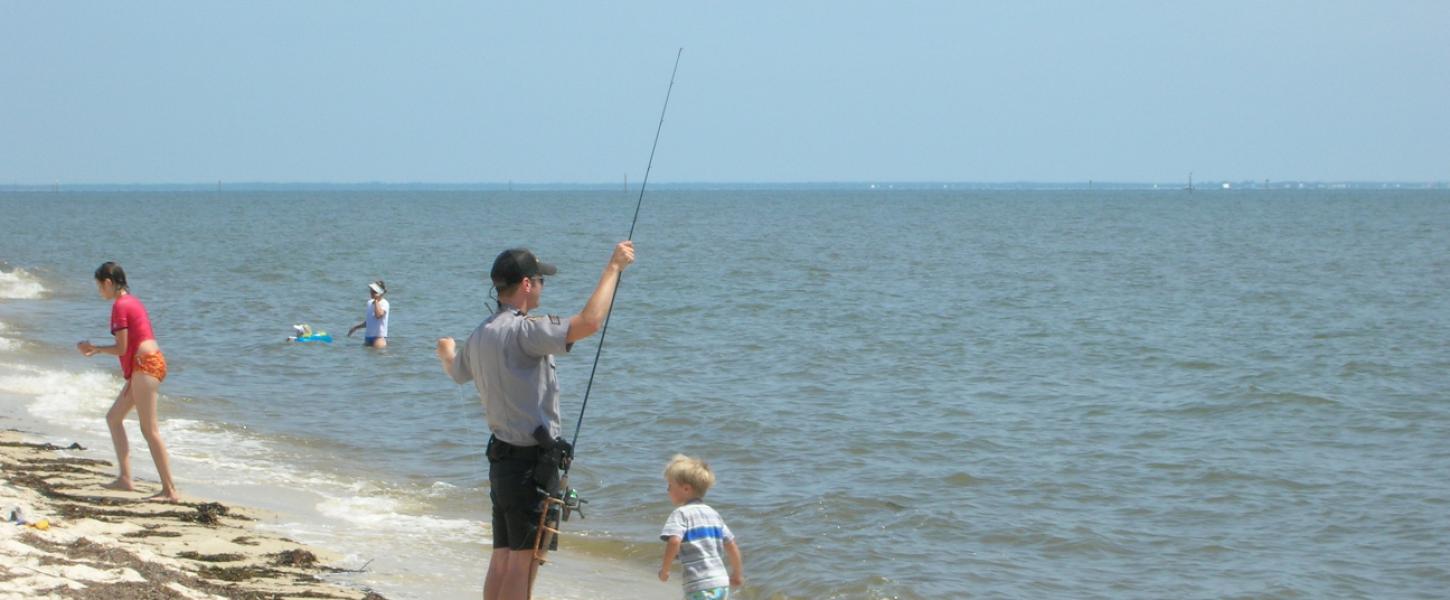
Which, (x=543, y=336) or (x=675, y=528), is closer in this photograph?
(x=543, y=336)

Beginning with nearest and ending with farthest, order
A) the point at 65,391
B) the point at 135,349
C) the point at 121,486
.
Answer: the point at 135,349
the point at 121,486
the point at 65,391

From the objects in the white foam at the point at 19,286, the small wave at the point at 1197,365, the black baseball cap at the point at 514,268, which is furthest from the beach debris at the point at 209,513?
the white foam at the point at 19,286

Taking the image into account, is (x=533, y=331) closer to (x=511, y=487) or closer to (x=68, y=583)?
(x=511, y=487)

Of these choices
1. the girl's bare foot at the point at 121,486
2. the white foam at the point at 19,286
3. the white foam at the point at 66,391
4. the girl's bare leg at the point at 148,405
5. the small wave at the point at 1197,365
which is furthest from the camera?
the white foam at the point at 19,286

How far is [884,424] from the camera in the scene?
13430 millimetres

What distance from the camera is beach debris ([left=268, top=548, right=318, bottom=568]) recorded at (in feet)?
23.3

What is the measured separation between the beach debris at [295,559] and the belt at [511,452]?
232 centimetres

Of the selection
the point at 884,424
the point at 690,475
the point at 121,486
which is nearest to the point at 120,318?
the point at 121,486

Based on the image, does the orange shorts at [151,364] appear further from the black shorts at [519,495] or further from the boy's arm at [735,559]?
the boy's arm at [735,559]

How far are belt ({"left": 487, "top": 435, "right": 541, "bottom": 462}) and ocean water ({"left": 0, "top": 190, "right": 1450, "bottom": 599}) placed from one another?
2.13m

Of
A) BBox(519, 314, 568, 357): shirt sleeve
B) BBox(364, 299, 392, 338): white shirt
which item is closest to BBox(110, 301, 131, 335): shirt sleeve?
BBox(519, 314, 568, 357): shirt sleeve

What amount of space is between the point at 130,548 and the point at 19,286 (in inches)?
974

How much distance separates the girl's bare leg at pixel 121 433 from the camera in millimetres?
8195

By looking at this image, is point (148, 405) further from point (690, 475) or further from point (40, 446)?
point (690, 475)
